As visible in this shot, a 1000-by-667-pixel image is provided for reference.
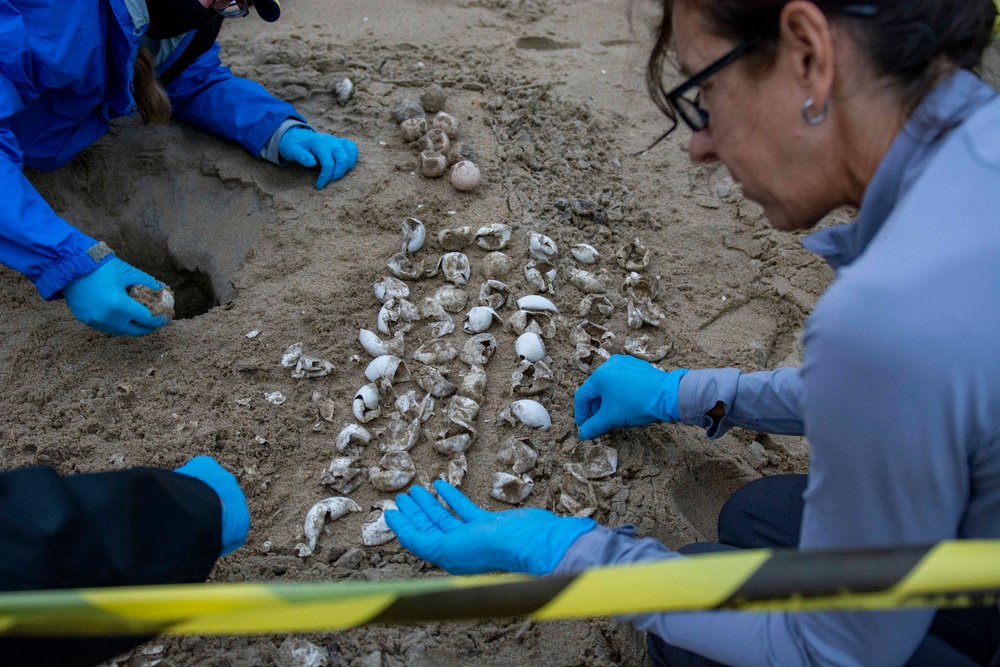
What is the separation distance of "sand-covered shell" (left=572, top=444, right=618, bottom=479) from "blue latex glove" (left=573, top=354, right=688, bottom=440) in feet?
0.13

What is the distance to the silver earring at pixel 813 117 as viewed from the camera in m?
1.05

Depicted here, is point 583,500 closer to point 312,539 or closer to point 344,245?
point 312,539

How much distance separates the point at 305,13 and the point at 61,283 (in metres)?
2.50

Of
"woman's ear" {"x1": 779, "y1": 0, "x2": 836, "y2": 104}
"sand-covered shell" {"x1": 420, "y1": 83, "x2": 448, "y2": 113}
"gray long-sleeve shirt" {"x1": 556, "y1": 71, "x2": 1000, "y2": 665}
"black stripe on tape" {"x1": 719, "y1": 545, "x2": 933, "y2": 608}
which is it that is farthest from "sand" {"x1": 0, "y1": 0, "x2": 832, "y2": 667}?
"woman's ear" {"x1": 779, "y1": 0, "x2": 836, "y2": 104}

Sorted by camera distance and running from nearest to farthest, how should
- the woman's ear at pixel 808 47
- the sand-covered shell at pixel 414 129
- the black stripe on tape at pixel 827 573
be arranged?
1. the black stripe on tape at pixel 827 573
2. the woman's ear at pixel 808 47
3. the sand-covered shell at pixel 414 129

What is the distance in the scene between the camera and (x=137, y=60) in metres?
2.51

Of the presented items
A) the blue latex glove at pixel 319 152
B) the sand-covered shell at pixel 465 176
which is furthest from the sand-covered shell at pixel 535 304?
the blue latex glove at pixel 319 152

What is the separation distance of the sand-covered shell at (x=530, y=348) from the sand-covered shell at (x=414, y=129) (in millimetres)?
1162

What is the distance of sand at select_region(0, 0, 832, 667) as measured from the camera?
1939 mm

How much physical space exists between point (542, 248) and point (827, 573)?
1.88 m

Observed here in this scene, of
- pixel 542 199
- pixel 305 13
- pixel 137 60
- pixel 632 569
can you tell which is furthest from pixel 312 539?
pixel 305 13

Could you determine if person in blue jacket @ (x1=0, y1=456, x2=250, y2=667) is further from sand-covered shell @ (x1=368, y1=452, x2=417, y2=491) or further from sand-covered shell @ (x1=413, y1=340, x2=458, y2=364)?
sand-covered shell @ (x1=413, y1=340, x2=458, y2=364)

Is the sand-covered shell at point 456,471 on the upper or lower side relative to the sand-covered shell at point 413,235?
lower

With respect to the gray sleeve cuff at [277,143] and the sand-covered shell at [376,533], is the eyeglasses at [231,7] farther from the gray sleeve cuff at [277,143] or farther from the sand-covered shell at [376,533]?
the sand-covered shell at [376,533]
